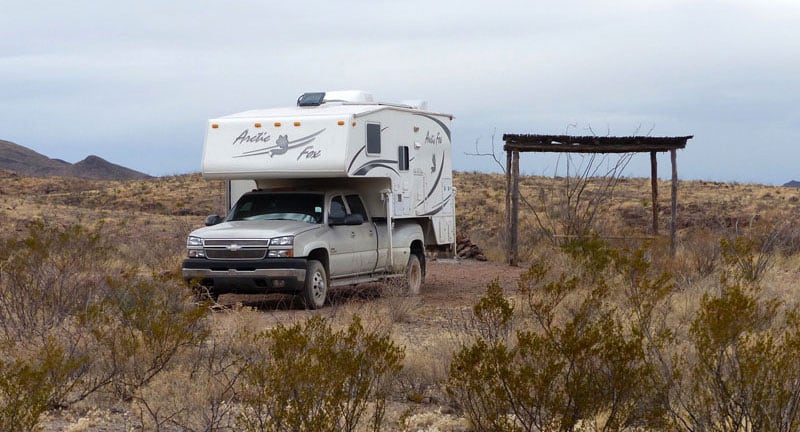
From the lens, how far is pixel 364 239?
14.8m

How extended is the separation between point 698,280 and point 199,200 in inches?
1243

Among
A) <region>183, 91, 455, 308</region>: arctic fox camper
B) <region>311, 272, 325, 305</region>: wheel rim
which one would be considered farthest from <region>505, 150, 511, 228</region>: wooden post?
<region>311, 272, 325, 305</region>: wheel rim

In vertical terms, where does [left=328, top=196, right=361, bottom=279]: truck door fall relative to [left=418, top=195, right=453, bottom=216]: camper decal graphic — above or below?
below

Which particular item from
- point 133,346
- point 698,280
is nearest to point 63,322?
point 133,346

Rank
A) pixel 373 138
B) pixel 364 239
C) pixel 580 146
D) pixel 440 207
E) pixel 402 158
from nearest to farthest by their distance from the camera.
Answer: pixel 373 138
pixel 364 239
pixel 402 158
pixel 440 207
pixel 580 146

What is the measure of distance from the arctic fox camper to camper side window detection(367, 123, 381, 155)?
0.05ft

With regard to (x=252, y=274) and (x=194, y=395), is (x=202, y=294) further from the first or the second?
(x=194, y=395)

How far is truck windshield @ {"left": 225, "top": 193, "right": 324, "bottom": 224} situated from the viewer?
1412 cm

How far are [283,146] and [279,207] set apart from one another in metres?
0.85

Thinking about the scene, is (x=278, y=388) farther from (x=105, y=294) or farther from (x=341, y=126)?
(x=341, y=126)

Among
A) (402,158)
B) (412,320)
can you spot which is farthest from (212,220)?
(412,320)

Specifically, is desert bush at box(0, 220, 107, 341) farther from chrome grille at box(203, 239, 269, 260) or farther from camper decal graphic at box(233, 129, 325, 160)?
camper decal graphic at box(233, 129, 325, 160)

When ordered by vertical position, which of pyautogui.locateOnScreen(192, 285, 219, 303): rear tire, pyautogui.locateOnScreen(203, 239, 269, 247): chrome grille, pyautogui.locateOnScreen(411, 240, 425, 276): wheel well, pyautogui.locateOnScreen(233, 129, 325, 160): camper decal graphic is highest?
pyautogui.locateOnScreen(233, 129, 325, 160): camper decal graphic

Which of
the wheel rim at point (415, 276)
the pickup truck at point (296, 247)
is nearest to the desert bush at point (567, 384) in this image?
the pickup truck at point (296, 247)
